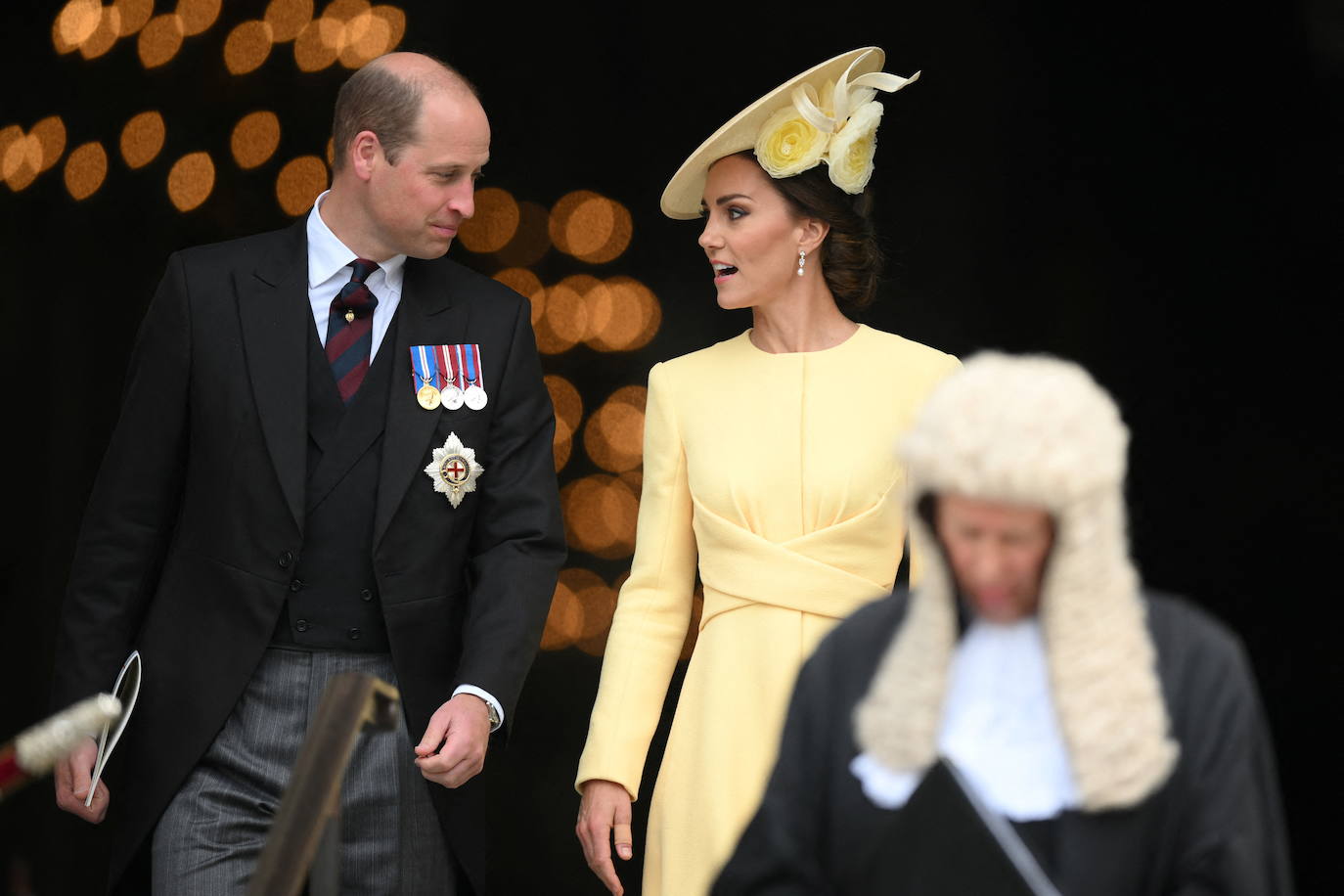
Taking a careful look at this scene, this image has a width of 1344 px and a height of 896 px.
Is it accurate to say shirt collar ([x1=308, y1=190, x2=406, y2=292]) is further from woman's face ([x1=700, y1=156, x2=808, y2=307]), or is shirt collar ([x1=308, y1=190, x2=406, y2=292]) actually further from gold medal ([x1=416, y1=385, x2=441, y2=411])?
woman's face ([x1=700, y1=156, x2=808, y2=307])

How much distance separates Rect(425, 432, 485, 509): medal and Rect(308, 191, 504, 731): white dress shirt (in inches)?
8.6

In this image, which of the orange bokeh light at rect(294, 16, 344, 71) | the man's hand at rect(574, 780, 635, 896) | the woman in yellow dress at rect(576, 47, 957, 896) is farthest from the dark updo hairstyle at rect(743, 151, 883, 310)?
the orange bokeh light at rect(294, 16, 344, 71)

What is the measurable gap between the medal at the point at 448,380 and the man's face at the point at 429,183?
189 millimetres

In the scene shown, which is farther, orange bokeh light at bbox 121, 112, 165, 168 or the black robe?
orange bokeh light at bbox 121, 112, 165, 168

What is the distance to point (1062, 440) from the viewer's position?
2057 mm

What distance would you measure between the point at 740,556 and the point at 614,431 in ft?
6.23

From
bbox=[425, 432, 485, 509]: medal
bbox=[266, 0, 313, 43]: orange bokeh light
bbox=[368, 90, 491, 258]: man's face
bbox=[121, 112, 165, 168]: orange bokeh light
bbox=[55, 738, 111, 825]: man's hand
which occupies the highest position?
bbox=[266, 0, 313, 43]: orange bokeh light

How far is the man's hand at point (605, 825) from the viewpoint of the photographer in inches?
136

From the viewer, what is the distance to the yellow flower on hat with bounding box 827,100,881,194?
12.0 feet

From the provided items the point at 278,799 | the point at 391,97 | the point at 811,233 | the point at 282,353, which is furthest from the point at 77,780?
the point at 811,233

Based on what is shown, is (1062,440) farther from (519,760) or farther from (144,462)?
(519,760)

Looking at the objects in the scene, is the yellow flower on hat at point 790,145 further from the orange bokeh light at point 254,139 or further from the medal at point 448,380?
the orange bokeh light at point 254,139

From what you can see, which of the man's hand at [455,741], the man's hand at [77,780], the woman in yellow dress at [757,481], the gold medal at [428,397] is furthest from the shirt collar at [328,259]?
the man's hand at [77,780]

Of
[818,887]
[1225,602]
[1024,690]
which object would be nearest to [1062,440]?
[1024,690]
